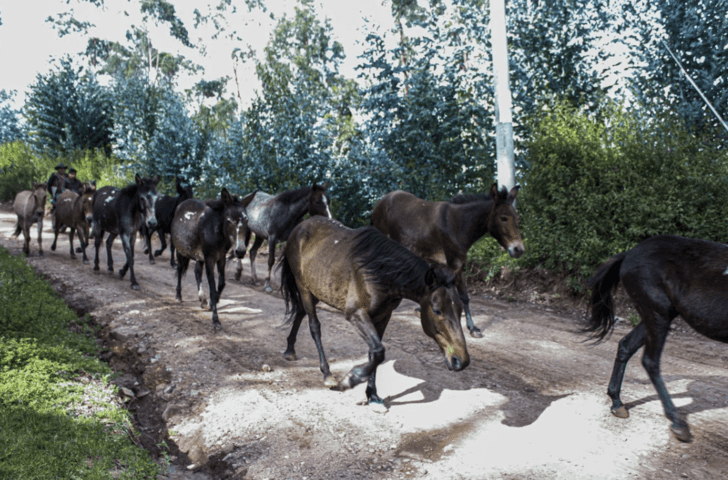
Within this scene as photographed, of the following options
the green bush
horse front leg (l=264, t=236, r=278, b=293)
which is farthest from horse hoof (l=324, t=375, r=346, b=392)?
the green bush

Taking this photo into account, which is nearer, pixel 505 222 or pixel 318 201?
pixel 505 222

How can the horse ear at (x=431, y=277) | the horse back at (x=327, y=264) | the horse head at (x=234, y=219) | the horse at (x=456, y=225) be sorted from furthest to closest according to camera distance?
1. the horse head at (x=234, y=219)
2. the horse at (x=456, y=225)
3. the horse back at (x=327, y=264)
4. the horse ear at (x=431, y=277)

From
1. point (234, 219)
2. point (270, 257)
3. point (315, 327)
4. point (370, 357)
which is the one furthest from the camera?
point (270, 257)

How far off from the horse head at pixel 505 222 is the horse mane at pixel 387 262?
2424mm

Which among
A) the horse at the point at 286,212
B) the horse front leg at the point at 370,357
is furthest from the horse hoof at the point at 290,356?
the horse at the point at 286,212

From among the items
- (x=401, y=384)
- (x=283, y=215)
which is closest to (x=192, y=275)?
(x=283, y=215)

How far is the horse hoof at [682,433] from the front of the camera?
12.6ft

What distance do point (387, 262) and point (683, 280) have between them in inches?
98.2

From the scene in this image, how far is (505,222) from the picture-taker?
662 centimetres

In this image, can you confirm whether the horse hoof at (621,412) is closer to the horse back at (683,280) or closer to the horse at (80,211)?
the horse back at (683,280)

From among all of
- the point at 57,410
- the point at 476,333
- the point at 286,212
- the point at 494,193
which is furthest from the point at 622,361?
the point at 286,212

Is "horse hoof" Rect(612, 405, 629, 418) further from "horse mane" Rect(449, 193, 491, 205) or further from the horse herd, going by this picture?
"horse mane" Rect(449, 193, 491, 205)

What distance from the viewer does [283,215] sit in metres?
10.7

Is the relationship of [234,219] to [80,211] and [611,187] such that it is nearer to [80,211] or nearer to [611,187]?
[611,187]
